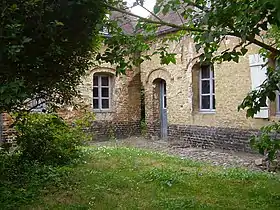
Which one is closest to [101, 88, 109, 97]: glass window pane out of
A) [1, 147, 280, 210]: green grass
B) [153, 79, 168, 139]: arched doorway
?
[153, 79, 168, 139]: arched doorway

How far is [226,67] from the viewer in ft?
37.8

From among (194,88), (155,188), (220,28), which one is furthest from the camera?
(194,88)

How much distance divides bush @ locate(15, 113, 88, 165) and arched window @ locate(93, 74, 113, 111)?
6735mm

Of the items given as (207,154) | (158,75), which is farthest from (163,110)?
(207,154)

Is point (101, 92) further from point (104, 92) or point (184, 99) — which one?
point (184, 99)

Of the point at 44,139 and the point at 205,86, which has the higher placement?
the point at 205,86

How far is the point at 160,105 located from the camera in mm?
15031

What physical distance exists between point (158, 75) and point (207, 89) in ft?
8.10

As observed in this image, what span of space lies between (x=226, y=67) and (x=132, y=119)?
18.6 feet

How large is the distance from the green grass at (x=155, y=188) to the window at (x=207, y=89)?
4915 mm

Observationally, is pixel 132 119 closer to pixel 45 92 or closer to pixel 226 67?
pixel 226 67

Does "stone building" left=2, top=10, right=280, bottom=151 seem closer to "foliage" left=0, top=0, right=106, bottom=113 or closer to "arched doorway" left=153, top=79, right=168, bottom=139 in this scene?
"arched doorway" left=153, top=79, right=168, bottom=139

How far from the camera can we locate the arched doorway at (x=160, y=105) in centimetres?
1492

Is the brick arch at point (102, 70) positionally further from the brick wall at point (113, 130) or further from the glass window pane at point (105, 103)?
the brick wall at point (113, 130)
